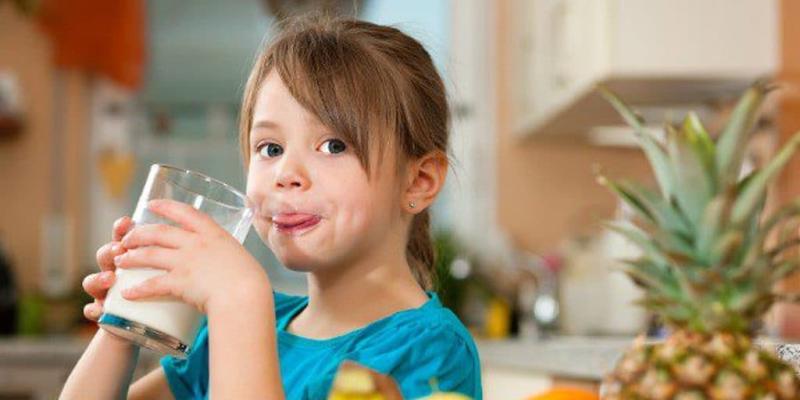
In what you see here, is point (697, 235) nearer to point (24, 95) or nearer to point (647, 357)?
point (647, 357)

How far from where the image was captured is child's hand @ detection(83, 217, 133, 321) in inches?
44.0

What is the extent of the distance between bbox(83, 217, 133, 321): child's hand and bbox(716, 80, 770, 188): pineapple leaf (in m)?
0.56

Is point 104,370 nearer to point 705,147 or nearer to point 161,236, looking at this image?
point 161,236

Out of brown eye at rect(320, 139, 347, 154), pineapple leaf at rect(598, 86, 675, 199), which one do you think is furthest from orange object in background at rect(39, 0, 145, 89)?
pineapple leaf at rect(598, 86, 675, 199)

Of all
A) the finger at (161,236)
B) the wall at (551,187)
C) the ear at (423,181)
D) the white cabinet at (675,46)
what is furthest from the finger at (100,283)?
the wall at (551,187)

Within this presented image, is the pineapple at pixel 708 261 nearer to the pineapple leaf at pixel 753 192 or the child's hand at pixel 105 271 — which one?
the pineapple leaf at pixel 753 192

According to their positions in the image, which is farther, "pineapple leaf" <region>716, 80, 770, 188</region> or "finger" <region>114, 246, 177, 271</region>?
"finger" <region>114, 246, 177, 271</region>

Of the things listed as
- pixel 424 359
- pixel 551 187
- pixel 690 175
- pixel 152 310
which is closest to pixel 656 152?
pixel 690 175

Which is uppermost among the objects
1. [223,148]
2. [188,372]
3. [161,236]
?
[161,236]

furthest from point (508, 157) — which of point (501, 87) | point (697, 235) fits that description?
point (697, 235)

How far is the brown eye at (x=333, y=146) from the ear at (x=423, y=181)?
133mm

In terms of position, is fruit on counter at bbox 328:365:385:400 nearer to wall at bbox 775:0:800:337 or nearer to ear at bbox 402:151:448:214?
ear at bbox 402:151:448:214

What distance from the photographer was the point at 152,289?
3.33ft

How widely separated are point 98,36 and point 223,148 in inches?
26.2
